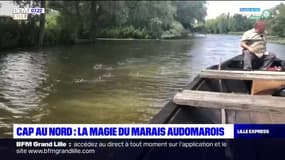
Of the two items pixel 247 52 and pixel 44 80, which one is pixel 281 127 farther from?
pixel 44 80

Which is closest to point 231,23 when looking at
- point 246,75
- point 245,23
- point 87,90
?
point 245,23

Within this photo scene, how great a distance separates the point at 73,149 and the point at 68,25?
73.1 ft

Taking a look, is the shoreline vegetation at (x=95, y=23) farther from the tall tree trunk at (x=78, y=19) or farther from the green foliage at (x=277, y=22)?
the green foliage at (x=277, y=22)

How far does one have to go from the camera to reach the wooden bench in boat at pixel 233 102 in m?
3.17

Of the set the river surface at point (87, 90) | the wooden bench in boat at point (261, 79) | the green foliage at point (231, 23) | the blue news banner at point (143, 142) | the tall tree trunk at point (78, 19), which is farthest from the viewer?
the tall tree trunk at point (78, 19)

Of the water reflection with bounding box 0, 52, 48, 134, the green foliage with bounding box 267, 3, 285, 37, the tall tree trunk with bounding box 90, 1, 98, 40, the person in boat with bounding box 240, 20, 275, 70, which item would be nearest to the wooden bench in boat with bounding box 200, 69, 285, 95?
the green foliage with bounding box 267, 3, 285, 37

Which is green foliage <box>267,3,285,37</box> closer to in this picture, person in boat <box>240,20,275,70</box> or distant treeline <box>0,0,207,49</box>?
person in boat <box>240,20,275,70</box>

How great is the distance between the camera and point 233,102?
327 cm

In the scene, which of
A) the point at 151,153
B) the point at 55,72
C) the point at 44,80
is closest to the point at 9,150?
the point at 151,153

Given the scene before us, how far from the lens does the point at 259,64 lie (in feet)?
18.5

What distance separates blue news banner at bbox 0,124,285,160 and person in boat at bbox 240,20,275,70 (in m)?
3.00

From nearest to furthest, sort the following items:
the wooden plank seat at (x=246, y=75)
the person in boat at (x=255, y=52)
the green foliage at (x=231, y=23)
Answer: the wooden plank seat at (x=246, y=75) → the green foliage at (x=231, y=23) → the person in boat at (x=255, y=52)

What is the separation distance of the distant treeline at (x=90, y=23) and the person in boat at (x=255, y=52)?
12.1 metres

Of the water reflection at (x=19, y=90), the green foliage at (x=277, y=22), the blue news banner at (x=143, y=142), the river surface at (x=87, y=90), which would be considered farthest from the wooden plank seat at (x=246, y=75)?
the water reflection at (x=19, y=90)
